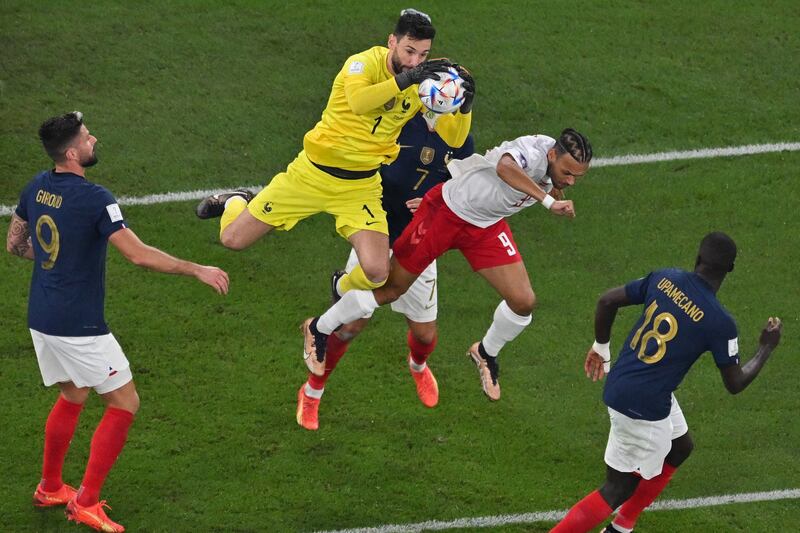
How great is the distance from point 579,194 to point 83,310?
234 inches

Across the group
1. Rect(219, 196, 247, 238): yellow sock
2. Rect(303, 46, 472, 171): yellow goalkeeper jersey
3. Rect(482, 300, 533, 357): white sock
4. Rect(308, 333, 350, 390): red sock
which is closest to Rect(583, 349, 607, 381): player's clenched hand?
Rect(482, 300, 533, 357): white sock

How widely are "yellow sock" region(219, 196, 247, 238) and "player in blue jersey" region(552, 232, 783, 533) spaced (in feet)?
9.52

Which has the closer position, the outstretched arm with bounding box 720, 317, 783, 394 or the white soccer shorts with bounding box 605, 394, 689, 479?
the outstretched arm with bounding box 720, 317, 783, 394

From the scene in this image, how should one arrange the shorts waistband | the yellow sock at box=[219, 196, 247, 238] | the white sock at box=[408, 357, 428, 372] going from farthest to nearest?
1. the white sock at box=[408, 357, 428, 372]
2. the yellow sock at box=[219, 196, 247, 238]
3. the shorts waistband

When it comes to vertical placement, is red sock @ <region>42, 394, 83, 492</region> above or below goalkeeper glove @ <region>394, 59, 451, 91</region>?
below

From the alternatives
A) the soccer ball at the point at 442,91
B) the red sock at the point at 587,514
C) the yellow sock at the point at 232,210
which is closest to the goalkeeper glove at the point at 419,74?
the soccer ball at the point at 442,91

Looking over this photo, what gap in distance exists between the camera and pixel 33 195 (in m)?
9.80

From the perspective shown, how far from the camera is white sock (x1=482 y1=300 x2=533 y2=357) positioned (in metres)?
11.1

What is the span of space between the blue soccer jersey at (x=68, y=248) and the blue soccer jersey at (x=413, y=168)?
259cm

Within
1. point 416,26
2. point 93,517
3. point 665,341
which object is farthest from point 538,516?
point 416,26

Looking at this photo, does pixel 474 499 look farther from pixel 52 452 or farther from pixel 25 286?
pixel 25 286

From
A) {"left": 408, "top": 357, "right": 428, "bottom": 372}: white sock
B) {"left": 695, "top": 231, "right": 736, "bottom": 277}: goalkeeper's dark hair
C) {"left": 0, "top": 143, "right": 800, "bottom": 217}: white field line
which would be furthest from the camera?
{"left": 0, "top": 143, "right": 800, "bottom": 217}: white field line

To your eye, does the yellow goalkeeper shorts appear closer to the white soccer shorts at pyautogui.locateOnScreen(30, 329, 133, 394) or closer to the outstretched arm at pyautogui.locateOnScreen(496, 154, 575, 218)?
the outstretched arm at pyautogui.locateOnScreen(496, 154, 575, 218)

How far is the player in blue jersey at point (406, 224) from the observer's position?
11.4 meters
